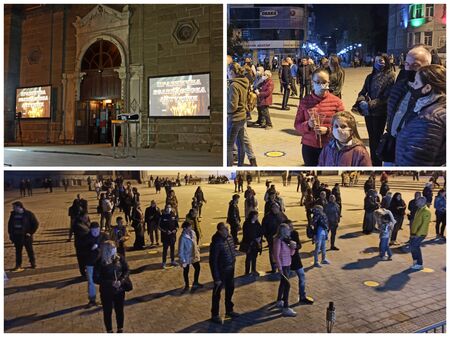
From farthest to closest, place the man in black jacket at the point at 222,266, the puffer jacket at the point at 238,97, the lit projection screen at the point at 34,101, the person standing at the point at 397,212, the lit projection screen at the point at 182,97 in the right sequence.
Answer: the lit projection screen at the point at 34,101, the lit projection screen at the point at 182,97, the person standing at the point at 397,212, the man in black jacket at the point at 222,266, the puffer jacket at the point at 238,97

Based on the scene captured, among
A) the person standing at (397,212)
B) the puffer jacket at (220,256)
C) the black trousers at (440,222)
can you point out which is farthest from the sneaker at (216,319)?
the black trousers at (440,222)

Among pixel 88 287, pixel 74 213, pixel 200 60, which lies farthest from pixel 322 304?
pixel 200 60

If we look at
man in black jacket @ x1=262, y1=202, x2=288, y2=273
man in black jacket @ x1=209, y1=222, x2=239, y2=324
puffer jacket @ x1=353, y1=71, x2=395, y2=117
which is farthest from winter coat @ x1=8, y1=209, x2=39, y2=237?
puffer jacket @ x1=353, y1=71, x2=395, y2=117

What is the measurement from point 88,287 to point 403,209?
6.43ft

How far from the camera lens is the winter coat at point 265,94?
2301mm

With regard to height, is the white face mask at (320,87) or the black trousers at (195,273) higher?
the white face mask at (320,87)

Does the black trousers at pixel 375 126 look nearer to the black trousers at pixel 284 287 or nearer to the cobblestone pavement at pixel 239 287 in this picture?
the cobblestone pavement at pixel 239 287

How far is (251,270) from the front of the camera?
2.66 meters

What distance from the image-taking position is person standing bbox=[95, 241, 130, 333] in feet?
7.55

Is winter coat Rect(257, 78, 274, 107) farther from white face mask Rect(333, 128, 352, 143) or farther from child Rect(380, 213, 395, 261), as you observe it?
child Rect(380, 213, 395, 261)

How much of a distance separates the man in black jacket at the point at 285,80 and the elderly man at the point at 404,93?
51cm

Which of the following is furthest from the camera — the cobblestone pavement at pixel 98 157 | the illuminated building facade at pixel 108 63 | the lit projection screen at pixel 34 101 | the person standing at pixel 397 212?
the lit projection screen at pixel 34 101

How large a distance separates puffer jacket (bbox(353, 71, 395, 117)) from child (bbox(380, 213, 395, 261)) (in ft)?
2.62

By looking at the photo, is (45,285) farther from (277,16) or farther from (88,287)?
(277,16)
